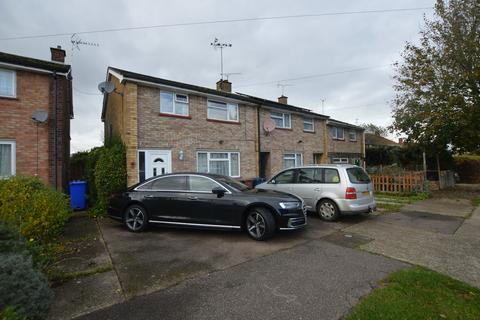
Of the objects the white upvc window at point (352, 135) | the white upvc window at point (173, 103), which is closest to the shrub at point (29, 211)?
the white upvc window at point (173, 103)

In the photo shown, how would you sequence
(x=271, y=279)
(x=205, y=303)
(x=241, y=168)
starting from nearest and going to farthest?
(x=205, y=303)
(x=271, y=279)
(x=241, y=168)

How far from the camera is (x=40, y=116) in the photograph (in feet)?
28.6

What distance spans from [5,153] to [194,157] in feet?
21.2

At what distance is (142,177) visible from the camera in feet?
30.9

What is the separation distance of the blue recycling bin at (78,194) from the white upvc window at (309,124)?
13032 mm

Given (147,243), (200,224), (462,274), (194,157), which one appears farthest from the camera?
(194,157)

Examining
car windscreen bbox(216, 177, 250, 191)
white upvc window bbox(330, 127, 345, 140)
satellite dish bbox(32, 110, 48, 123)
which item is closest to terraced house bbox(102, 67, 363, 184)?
satellite dish bbox(32, 110, 48, 123)

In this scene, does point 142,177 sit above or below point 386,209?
above

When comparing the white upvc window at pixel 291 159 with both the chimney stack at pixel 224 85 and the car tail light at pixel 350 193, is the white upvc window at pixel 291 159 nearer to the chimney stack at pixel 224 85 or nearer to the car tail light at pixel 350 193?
the chimney stack at pixel 224 85

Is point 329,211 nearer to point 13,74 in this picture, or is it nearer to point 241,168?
point 241,168

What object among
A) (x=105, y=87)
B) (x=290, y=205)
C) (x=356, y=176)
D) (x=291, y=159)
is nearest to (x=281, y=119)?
(x=291, y=159)

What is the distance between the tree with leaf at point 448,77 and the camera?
12258 millimetres

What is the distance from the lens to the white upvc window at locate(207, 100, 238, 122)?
11.8 metres

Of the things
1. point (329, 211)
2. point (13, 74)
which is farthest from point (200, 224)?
point (13, 74)
